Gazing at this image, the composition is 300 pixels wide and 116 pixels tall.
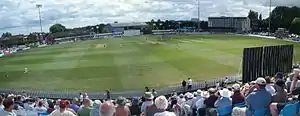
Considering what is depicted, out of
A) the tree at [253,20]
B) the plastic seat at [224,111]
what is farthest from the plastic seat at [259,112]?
the tree at [253,20]

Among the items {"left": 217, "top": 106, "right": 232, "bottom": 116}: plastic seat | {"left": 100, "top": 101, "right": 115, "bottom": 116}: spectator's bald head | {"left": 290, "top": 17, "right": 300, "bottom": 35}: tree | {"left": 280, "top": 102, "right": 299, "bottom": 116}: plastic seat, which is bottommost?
{"left": 290, "top": 17, "right": 300, "bottom": 35}: tree

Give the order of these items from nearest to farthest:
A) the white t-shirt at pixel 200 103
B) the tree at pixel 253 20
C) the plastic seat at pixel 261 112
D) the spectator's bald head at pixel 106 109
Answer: the spectator's bald head at pixel 106 109 < the plastic seat at pixel 261 112 < the white t-shirt at pixel 200 103 < the tree at pixel 253 20

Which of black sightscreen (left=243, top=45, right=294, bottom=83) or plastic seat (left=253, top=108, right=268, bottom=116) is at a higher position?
plastic seat (left=253, top=108, right=268, bottom=116)

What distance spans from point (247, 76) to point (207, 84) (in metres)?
4.19

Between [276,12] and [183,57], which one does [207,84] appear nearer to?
[183,57]

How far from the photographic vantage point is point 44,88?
37344 mm

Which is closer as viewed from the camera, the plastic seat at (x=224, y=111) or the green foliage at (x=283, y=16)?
the plastic seat at (x=224, y=111)

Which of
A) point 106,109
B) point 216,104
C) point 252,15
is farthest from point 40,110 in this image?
point 252,15

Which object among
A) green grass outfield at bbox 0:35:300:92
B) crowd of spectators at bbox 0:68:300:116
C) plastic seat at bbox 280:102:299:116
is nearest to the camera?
crowd of spectators at bbox 0:68:300:116

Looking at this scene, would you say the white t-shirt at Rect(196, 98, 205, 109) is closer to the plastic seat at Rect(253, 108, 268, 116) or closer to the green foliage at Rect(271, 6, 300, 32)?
the plastic seat at Rect(253, 108, 268, 116)

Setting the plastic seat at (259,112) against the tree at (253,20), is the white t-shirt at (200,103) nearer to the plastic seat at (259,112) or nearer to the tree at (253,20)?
the plastic seat at (259,112)

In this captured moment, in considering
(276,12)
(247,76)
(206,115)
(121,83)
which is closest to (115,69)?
(121,83)

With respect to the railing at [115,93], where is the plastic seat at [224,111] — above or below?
above

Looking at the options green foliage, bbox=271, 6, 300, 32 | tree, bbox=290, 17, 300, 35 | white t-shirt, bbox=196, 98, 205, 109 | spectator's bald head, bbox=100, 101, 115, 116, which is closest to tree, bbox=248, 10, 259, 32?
green foliage, bbox=271, 6, 300, 32
